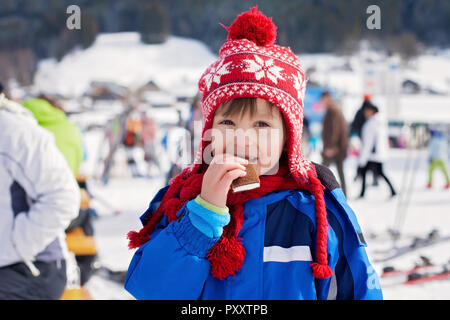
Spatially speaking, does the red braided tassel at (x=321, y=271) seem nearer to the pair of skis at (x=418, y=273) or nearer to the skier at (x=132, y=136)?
the pair of skis at (x=418, y=273)

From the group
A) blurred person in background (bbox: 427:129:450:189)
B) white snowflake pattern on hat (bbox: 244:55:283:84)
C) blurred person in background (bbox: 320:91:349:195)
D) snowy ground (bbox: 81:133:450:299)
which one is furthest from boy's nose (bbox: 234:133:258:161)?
blurred person in background (bbox: 427:129:450:189)

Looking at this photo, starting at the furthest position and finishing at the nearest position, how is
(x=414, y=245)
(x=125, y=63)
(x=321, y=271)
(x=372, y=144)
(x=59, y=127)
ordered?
(x=125, y=63) → (x=372, y=144) → (x=414, y=245) → (x=59, y=127) → (x=321, y=271)

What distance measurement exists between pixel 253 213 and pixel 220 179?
13 centimetres

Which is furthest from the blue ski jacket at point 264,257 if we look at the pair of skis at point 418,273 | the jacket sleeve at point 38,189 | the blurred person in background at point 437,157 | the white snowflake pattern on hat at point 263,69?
the blurred person in background at point 437,157

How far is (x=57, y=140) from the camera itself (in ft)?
10.5

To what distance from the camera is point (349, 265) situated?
3.29 feet

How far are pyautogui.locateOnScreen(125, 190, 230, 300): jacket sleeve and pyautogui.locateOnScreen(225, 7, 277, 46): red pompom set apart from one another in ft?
1.45

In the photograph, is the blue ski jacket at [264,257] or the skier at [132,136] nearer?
the blue ski jacket at [264,257]

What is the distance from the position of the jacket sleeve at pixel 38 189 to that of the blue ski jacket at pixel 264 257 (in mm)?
835

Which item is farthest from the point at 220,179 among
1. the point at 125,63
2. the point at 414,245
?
the point at 125,63

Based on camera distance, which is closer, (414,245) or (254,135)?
(254,135)

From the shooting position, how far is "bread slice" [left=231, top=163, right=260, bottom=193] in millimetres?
958

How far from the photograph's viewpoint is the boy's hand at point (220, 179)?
937 mm

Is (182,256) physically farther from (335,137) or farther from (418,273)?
(335,137)
